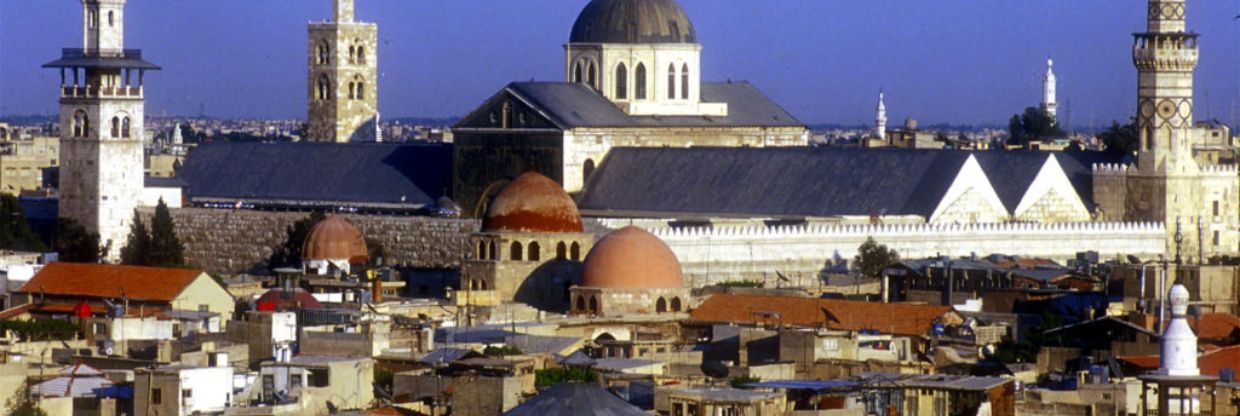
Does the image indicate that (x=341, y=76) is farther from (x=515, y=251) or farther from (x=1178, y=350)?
(x=1178, y=350)

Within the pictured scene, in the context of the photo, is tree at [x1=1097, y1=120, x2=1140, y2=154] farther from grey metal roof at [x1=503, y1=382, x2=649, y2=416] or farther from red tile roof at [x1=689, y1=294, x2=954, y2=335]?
grey metal roof at [x1=503, y1=382, x2=649, y2=416]

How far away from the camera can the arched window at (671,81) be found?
74.7m

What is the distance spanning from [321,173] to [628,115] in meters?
8.05

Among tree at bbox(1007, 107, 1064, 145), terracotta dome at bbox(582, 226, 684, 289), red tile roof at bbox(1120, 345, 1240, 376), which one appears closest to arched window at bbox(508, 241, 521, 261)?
terracotta dome at bbox(582, 226, 684, 289)

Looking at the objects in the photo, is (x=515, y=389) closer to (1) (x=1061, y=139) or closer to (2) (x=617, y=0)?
(2) (x=617, y=0)

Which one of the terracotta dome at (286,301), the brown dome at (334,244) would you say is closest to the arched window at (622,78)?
the brown dome at (334,244)

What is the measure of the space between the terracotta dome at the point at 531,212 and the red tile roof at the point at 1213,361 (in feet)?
67.6

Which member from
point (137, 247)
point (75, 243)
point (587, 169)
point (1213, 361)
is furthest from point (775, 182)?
point (1213, 361)

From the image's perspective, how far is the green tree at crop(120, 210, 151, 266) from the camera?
211ft

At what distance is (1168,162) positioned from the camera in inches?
2749

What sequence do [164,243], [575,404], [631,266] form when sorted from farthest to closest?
[164,243] → [631,266] → [575,404]

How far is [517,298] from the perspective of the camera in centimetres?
5391

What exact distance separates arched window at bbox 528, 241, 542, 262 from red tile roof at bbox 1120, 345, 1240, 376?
2035cm

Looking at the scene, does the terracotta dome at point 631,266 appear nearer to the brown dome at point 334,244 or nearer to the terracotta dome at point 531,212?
the terracotta dome at point 531,212
